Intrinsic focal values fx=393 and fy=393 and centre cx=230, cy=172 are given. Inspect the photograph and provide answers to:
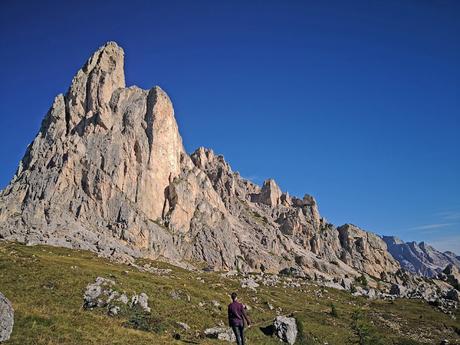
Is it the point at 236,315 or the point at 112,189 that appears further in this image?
the point at 112,189

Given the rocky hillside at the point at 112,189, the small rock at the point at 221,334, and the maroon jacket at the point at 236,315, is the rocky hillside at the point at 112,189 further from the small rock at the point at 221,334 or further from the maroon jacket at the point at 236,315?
the maroon jacket at the point at 236,315

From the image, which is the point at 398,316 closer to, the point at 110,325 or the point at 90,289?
the point at 90,289

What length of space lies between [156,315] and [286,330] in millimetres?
17036

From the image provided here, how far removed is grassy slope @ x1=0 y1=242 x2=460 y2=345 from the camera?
2467cm

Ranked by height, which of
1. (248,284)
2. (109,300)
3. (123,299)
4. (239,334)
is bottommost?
(239,334)

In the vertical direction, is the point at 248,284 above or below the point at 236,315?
above

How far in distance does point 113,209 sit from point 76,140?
36161 mm

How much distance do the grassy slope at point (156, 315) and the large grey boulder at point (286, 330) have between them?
67.9 inches

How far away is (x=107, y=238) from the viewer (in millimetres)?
138625

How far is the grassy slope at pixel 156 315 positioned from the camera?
2467 cm

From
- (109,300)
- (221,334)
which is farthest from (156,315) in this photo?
(221,334)

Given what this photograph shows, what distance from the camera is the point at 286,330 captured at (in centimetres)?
5141

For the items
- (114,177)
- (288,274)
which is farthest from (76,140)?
(288,274)

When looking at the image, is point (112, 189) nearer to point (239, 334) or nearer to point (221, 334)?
point (221, 334)
